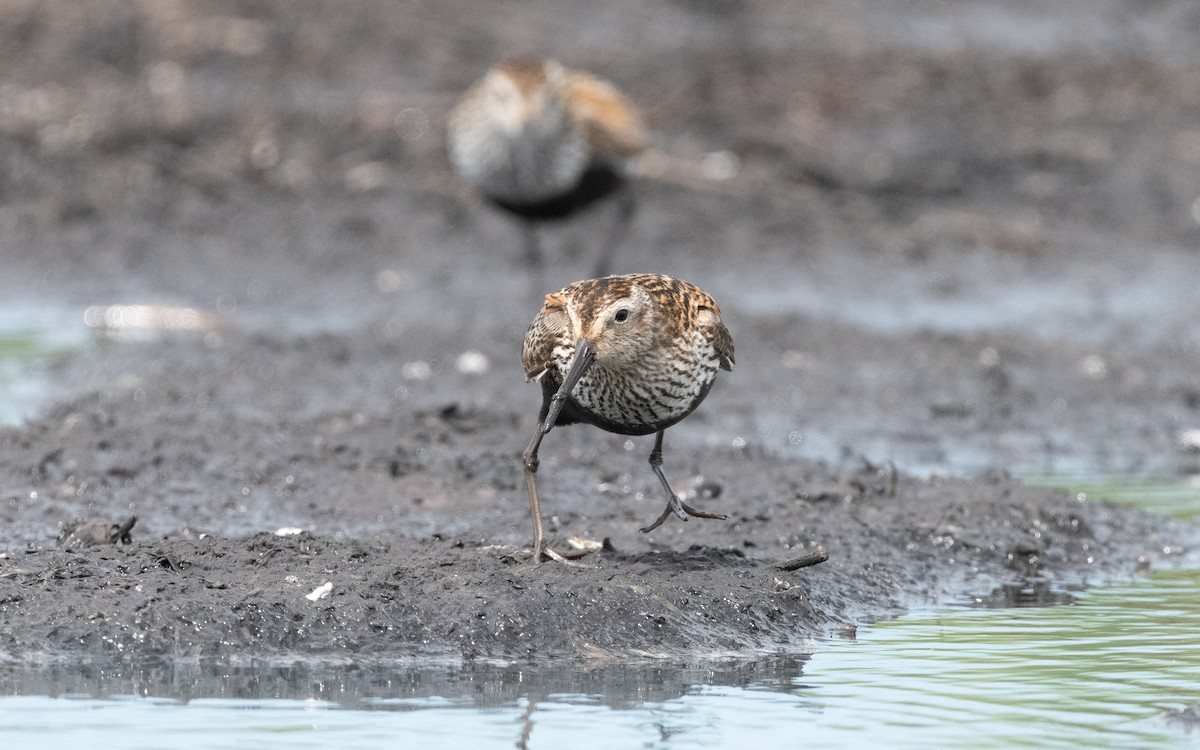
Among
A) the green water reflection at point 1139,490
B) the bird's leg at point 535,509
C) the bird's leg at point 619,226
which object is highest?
the bird's leg at point 619,226

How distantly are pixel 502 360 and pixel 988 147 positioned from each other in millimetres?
7338

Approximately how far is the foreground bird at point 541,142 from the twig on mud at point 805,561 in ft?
22.5

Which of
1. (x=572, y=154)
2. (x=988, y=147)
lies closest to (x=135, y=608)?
(x=572, y=154)

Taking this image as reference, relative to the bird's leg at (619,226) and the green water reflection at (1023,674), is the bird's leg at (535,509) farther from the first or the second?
the bird's leg at (619,226)

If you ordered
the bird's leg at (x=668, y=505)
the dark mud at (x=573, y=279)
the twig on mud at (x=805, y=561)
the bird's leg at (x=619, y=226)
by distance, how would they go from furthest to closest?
1. the bird's leg at (x=619, y=226)
2. the bird's leg at (x=668, y=505)
3. the twig on mud at (x=805, y=561)
4. the dark mud at (x=573, y=279)

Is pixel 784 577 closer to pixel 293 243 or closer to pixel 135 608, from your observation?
pixel 135 608

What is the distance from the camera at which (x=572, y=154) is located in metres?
13.5

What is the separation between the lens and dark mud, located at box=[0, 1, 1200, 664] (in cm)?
659

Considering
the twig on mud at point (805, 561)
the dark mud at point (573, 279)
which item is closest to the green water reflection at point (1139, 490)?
the dark mud at point (573, 279)

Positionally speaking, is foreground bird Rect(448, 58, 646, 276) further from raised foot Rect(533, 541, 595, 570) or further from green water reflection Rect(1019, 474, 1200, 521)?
raised foot Rect(533, 541, 595, 570)

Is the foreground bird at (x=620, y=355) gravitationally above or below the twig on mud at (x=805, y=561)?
above

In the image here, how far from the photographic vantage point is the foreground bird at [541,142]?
13289mm

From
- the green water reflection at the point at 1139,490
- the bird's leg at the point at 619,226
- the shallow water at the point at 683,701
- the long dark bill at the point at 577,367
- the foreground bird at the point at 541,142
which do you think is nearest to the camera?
the shallow water at the point at 683,701

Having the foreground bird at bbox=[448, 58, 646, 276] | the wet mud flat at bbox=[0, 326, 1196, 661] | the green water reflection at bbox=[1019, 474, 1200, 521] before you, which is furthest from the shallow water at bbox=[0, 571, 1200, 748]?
the foreground bird at bbox=[448, 58, 646, 276]
